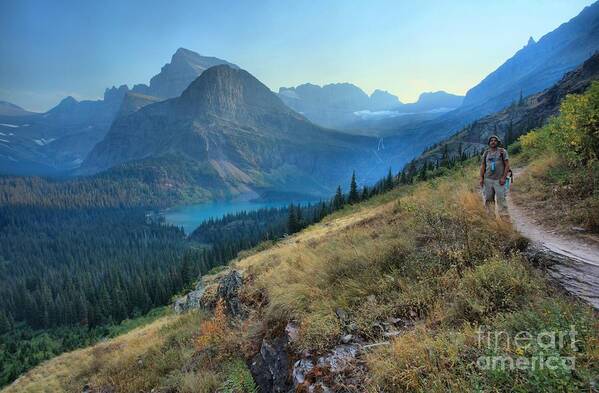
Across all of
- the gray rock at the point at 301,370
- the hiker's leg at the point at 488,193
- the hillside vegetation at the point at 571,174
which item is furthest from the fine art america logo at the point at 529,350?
the hiker's leg at the point at 488,193

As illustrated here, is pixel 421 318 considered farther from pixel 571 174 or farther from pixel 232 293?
pixel 571 174

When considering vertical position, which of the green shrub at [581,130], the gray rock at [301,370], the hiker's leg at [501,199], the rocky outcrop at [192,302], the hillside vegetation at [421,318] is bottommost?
the rocky outcrop at [192,302]

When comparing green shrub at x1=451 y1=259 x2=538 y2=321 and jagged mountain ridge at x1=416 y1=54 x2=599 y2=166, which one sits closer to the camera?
green shrub at x1=451 y1=259 x2=538 y2=321

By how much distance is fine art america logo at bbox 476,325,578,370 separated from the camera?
348 centimetres

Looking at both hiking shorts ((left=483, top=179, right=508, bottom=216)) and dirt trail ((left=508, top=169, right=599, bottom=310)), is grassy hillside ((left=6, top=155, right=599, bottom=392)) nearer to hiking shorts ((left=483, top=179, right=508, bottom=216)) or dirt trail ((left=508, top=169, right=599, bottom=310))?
dirt trail ((left=508, top=169, right=599, bottom=310))

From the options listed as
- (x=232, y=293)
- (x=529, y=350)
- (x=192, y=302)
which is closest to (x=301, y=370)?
(x=529, y=350)

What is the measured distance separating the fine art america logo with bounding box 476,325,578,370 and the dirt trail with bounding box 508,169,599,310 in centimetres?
137

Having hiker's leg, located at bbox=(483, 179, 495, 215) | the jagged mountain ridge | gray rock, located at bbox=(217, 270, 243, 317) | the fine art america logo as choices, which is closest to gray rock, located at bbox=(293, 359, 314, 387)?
the fine art america logo

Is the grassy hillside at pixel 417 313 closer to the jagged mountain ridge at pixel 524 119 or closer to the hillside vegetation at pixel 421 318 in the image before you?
the hillside vegetation at pixel 421 318

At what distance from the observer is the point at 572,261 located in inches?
227

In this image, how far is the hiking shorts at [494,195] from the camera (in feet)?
30.6

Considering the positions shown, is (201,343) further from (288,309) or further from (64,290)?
(64,290)

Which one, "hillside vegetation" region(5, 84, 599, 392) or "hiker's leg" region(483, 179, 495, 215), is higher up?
"hiker's leg" region(483, 179, 495, 215)

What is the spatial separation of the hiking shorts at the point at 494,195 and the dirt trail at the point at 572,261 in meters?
1.39
